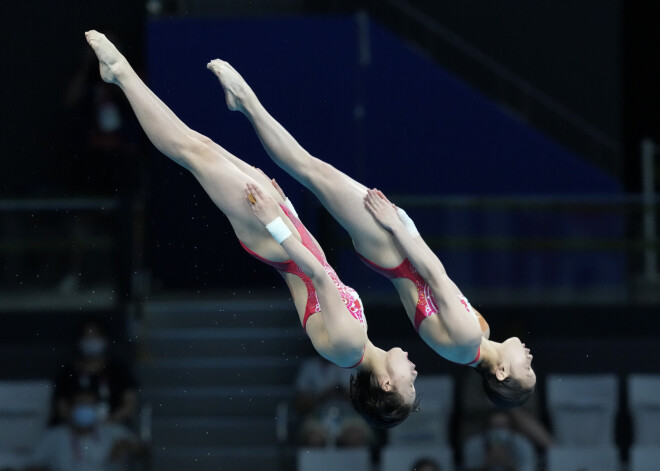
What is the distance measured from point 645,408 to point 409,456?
5.62 ft

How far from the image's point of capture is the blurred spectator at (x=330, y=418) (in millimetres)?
7238

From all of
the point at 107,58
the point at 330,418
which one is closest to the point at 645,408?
the point at 330,418

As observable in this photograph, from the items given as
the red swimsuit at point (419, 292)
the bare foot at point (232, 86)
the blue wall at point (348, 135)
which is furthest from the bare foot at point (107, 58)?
the blue wall at point (348, 135)

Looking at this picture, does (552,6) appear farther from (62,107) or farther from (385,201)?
(385,201)

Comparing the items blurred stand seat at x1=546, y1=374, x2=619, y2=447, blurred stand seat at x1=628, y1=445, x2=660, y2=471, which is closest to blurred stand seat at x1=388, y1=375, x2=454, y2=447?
blurred stand seat at x1=546, y1=374, x2=619, y2=447

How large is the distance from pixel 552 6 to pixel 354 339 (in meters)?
6.08

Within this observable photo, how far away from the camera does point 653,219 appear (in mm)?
7762

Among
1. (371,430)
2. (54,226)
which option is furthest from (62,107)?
(371,430)

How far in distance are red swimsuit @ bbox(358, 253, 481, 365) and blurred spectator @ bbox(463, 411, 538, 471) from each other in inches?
96.4

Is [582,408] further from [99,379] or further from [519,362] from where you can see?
[99,379]

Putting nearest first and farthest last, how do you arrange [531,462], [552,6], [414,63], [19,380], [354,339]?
[354,339] → [531,462] → [19,380] → [414,63] → [552,6]

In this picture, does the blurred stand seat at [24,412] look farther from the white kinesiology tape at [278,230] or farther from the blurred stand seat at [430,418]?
the white kinesiology tape at [278,230]

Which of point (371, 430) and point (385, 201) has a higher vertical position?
point (385, 201)

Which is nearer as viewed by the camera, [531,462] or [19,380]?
[531,462]
